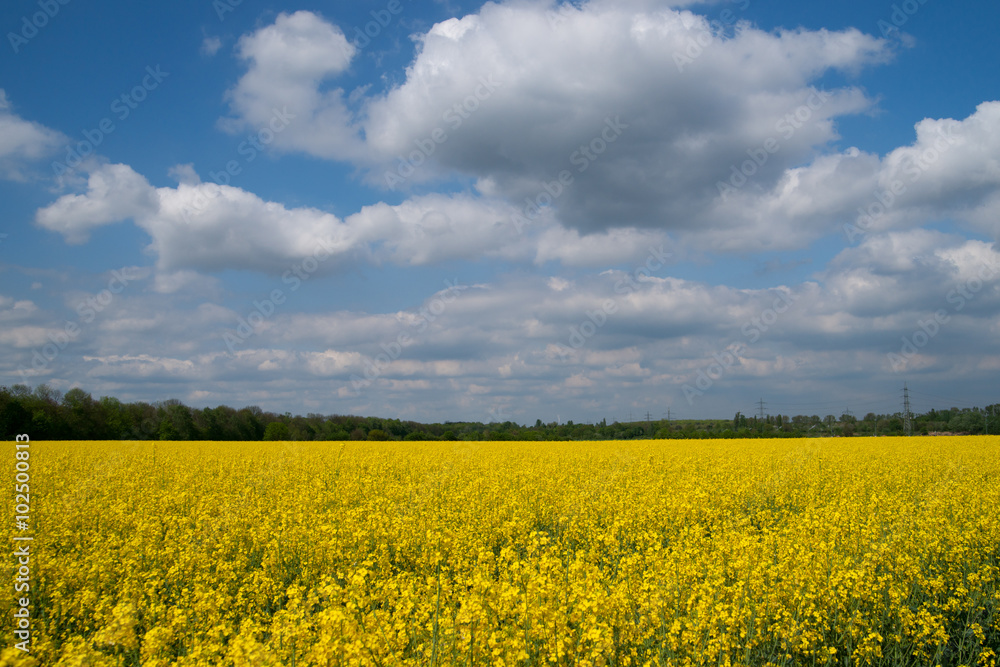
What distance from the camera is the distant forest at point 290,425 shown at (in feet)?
138

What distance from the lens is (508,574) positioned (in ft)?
17.9

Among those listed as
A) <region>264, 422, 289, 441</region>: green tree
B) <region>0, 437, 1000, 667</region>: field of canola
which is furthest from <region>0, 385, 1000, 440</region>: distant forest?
<region>0, 437, 1000, 667</region>: field of canola

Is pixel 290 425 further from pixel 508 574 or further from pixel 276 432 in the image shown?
pixel 508 574

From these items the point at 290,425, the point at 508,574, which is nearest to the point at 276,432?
the point at 290,425

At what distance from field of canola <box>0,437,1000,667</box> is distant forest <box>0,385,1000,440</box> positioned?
36.7m

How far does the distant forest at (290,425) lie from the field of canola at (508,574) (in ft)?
121

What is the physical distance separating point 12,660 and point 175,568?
11.0 ft

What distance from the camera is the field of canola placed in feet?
13.6

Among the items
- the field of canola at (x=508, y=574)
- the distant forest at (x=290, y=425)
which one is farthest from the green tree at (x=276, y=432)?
the field of canola at (x=508, y=574)

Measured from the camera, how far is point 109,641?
12.7 ft

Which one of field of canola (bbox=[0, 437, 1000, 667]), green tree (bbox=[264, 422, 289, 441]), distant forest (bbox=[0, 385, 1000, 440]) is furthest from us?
green tree (bbox=[264, 422, 289, 441])

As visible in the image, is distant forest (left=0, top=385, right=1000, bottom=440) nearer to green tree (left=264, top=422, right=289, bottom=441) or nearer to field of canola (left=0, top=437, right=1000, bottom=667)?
green tree (left=264, top=422, right=289, bottom=441)

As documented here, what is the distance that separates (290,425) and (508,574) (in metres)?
53.2

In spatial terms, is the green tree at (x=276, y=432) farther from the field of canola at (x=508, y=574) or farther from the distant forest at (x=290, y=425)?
the field of canola at (x=508, y=574)
